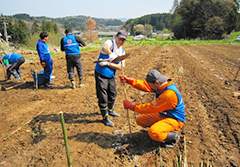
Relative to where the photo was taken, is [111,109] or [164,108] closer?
[164,108]

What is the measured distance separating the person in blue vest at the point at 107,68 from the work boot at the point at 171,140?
118cm

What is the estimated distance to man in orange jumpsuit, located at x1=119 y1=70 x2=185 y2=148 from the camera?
257cm

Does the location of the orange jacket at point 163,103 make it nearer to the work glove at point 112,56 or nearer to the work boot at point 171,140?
the work boot at point 171,140

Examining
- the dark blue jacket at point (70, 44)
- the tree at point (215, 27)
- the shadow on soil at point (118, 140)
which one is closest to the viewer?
the shadow on soil at point (118, 140)

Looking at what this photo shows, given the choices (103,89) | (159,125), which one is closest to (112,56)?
(103,89)

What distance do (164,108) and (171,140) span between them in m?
0.60

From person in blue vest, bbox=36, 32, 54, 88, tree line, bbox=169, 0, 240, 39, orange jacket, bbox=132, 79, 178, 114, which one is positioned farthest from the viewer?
tree line, bbox=169, 0, 240, 39

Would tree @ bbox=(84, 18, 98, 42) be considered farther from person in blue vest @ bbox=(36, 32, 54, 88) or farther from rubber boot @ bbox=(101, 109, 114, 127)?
rubber boot @ bbox=(101, 109, 114, 127)

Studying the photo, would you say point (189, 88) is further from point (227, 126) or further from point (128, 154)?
point (128, 154)

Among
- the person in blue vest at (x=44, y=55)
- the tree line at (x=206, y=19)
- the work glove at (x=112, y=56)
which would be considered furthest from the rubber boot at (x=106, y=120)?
the tree line at (x=206, y=19)

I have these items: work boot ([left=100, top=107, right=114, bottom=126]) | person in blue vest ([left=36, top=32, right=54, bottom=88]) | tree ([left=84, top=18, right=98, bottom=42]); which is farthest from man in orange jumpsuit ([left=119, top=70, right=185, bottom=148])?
tree ([left=84, top=18, right=98, bottom=42])

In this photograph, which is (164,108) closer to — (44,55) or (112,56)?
(112,56)

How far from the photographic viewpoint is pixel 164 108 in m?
2.63

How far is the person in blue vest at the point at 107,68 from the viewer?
125 inches
